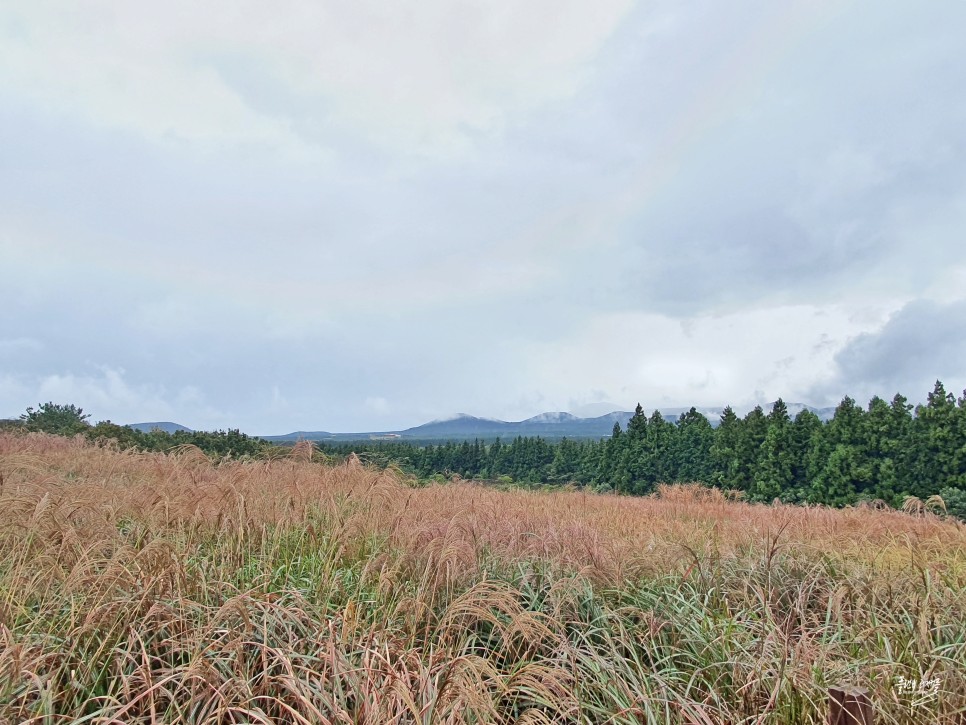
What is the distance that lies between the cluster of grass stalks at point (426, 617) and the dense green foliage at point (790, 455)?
7.04 meters

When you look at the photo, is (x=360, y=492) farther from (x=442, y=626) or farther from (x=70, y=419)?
(x=70, y=419)

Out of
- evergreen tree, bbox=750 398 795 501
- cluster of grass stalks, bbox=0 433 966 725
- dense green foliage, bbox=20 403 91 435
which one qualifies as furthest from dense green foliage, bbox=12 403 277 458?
evergreen tree, bbox=750 398 795 501

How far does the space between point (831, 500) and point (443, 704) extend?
22.3 metres

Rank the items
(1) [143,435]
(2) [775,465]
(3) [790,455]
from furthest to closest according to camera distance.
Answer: (2) [775,465] < (3) [790,455] < (1) [143,435]

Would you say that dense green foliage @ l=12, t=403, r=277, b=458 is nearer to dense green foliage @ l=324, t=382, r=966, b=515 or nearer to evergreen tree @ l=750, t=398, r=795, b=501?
dense green foliage @ l=324, t=382, r=966, b=515

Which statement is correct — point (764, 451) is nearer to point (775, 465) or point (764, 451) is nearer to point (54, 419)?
point (775, 465)

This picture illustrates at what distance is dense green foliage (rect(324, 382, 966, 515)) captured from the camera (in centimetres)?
1800

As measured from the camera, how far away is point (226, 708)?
1.99 meters

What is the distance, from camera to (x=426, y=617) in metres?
3.17

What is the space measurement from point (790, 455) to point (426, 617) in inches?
863

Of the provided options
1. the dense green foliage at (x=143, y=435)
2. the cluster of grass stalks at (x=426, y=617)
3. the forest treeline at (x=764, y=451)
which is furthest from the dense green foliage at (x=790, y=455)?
the cluster of grass stalks at (x=426, y=617)

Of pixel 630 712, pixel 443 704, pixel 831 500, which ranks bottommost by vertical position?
pixel 831 500

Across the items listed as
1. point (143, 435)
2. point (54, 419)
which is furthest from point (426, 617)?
point (54, 419)

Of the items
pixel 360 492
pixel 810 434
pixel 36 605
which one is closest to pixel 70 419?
pixel 360 492
